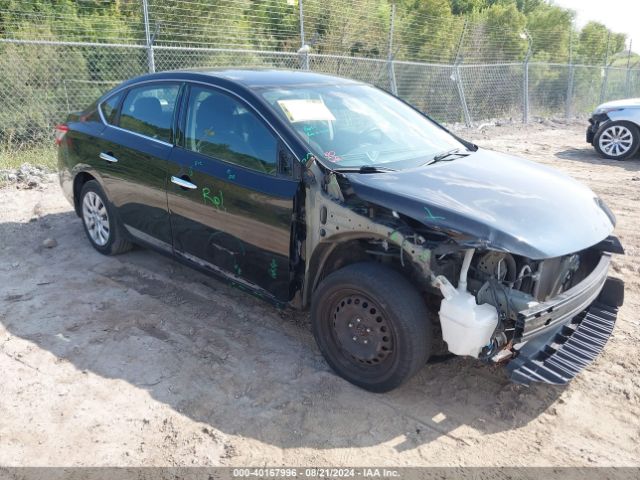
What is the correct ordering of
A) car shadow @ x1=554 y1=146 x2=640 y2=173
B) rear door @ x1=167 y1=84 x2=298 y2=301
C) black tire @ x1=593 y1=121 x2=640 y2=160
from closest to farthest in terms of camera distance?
rear door @ x1=167 y1=84 x2=298 y2=301 < car shadow @ x1=554 y1=146 x2=640 y2=173 < black tire @ x1=593 y1=121 x2=640 y2=160

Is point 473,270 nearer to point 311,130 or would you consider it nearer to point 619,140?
point 311,130

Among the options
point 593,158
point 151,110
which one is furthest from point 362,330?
point 593,158

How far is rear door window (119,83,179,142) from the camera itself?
13.5 ft

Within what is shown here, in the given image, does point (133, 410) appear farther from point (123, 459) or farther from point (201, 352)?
point (201, 352)

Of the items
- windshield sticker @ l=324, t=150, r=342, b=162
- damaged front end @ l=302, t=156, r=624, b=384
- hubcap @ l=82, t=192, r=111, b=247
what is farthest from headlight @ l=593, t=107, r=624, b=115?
hubcap @ l=82, t=192, r=111, b=247

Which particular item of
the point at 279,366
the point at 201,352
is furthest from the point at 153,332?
the point at 279,366

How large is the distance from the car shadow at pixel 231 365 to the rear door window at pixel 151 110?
127cm

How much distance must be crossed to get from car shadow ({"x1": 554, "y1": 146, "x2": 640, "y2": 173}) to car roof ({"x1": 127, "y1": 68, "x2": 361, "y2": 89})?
774cm

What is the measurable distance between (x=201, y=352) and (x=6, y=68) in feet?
25.4

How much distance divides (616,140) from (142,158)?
32.0 ft

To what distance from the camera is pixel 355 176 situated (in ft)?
10.5

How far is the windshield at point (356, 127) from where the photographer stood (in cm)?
347

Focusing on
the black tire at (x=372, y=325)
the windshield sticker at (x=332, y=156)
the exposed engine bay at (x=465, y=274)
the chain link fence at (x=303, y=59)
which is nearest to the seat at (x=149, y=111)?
the windshield sticker at (x=332, y=156)

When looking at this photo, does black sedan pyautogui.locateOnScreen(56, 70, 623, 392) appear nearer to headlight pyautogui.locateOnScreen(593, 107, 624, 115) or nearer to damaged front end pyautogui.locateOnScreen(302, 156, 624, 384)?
damaged front end pyautogui.locateOnScreen(302, 156, 624, 384)
